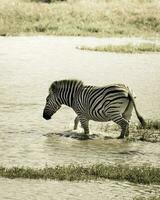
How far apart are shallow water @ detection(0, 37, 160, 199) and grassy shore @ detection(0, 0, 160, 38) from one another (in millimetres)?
4395

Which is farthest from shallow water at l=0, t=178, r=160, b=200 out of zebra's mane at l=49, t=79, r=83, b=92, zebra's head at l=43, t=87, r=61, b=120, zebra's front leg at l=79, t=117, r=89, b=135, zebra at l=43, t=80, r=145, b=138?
zebra's head at l=43, t=87, r=61, b=120

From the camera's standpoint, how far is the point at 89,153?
14.7 metres

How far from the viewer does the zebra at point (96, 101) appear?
1616 cm

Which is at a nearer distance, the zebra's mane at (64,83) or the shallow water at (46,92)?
the shallow water at (46,92)

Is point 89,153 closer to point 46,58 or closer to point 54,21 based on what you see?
point 46,58

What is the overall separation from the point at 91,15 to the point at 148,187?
4459 cm

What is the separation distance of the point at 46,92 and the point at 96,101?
7.46 metres

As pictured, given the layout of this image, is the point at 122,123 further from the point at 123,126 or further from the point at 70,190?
the point at 70,190

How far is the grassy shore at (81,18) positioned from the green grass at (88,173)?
33.5m

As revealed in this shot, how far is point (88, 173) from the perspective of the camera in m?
12.5

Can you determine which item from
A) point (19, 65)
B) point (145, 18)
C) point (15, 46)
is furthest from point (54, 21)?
point (19, 65)

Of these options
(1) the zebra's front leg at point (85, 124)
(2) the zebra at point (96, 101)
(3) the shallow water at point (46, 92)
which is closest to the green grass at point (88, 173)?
(3) the shallow water at point (46, 92)

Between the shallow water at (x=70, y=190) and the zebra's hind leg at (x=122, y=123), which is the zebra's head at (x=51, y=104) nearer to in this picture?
the zebra's hind leg at (x=122, y=123)

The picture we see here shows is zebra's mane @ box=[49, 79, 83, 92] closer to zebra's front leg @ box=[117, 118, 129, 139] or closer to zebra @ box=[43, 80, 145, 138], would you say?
zebra @ box=[43, 80, 145, 138]
